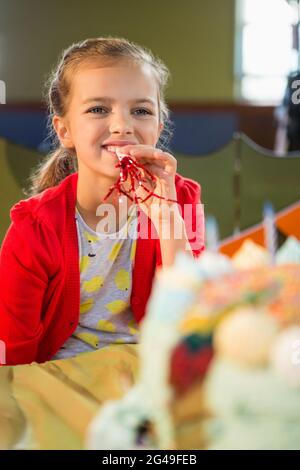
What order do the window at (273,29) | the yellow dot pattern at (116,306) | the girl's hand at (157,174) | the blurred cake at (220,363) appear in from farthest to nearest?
the window at (273,29)
the yellow dot pattern at (116,306)
the girl's hand at (157,174)
the blurred cake at (220,363)

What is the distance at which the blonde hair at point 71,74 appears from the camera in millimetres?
630

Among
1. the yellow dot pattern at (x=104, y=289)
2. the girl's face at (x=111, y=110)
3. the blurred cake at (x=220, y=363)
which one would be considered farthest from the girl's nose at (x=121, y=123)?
the blurred cake at (x=220, y=363)

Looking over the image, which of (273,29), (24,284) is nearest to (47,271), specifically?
A: (24,284)

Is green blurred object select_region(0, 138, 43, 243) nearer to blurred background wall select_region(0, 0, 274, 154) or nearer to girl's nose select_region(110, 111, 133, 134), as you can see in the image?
blurred background wall select_region(0, 0, 274, 154)

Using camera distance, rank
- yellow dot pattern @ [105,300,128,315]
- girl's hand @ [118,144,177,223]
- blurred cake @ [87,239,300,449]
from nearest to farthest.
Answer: blurred cake @ [87,239,300,449]
girl's hand @ [118,144,177,223]
yellow dot pattern @ [105,300,128,315]

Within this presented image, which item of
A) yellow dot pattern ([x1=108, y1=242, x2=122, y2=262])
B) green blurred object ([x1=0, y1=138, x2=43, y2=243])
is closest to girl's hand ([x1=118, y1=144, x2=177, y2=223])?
yellow dot pattern ([x1=108, y1=242, x2=122, y2=262])

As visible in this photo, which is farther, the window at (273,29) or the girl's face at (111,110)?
the window at (273,29)

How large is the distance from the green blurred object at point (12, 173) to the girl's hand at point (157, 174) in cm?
21

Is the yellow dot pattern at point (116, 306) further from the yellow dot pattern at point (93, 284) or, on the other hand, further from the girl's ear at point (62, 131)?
the girl's ear at point (62, 131)

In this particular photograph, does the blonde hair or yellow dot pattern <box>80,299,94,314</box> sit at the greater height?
the blonde hair

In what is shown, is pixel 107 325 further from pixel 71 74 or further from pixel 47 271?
pixel 71 74

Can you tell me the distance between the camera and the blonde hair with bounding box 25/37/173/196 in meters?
0.63
